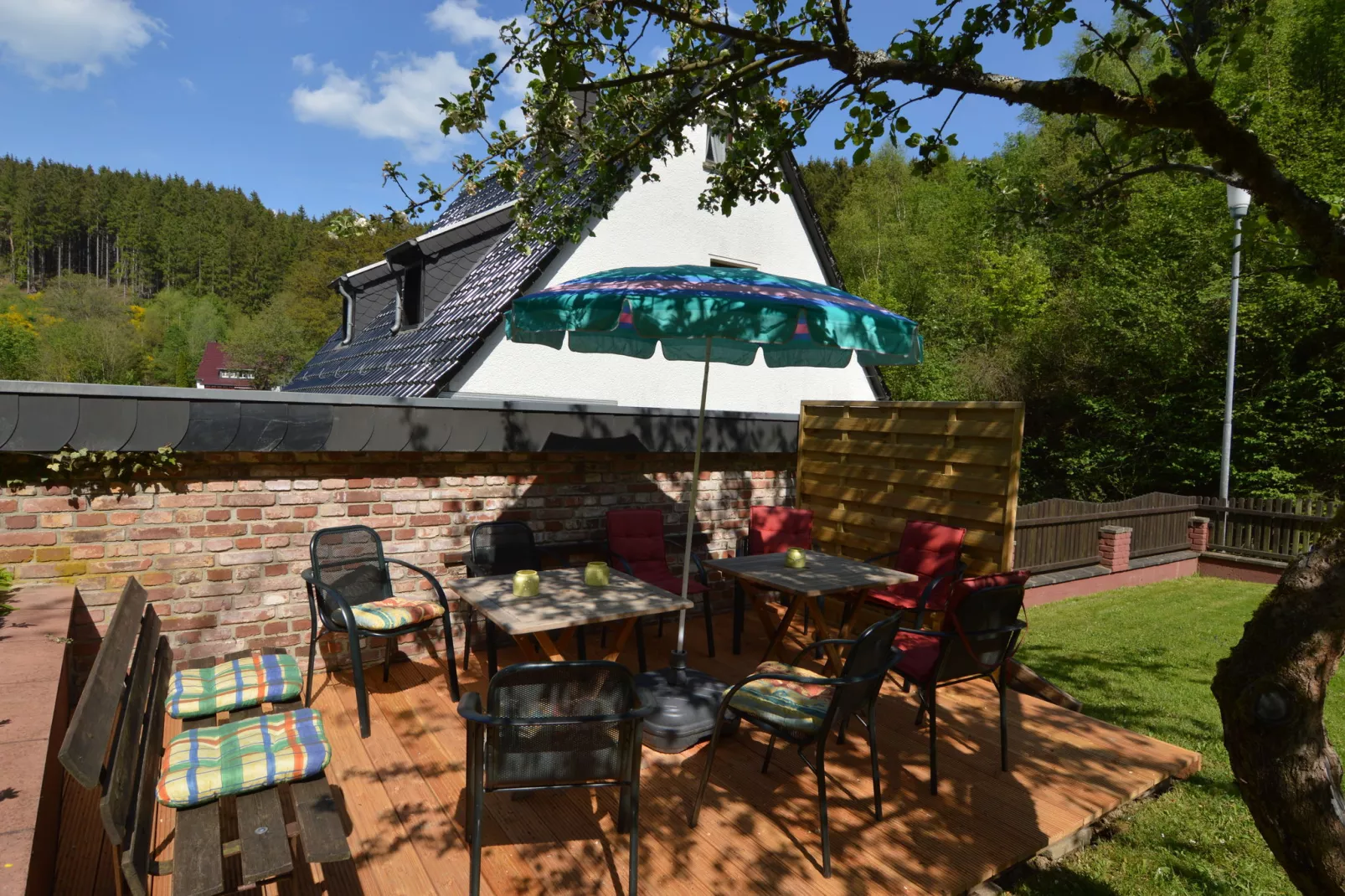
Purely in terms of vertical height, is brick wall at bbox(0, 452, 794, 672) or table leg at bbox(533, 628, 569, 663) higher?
brick wall at bbox(0, 452, 794, 672)

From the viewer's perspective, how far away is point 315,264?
45.5 meters

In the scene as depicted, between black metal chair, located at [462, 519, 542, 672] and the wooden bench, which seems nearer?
the wooden bench

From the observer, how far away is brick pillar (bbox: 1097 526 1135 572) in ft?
33.8

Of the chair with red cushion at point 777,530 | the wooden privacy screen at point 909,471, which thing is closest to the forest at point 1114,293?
the wooden privacy screen at point 909,471

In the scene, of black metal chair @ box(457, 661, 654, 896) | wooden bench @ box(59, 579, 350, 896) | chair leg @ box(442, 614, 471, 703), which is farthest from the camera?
chair leg @ box(442, 614, 471, 703)

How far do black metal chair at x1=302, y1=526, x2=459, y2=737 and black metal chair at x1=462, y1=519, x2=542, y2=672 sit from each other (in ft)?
1.22

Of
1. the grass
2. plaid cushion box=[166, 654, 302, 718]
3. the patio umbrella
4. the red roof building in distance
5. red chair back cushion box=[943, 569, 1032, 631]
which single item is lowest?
the grass

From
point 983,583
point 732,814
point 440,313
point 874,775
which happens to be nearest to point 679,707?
point 732,814

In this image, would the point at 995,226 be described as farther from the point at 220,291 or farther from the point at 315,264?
the point at 220,291

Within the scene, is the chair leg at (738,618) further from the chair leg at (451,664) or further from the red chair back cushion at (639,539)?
the chair leg at (451,664)

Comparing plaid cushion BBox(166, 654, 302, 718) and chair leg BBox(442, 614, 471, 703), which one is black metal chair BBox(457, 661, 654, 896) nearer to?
plaid cushion BBox(166, 654, 302, 718)

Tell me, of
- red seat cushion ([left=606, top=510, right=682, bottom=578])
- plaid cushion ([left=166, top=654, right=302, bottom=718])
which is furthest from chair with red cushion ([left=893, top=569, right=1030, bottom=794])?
plaid cushion ([left=166, top=654, right=302, bottom=718])

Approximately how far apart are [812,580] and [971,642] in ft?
3.91

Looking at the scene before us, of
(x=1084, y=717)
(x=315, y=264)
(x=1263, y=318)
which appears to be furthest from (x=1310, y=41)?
(x=315, y=264)
